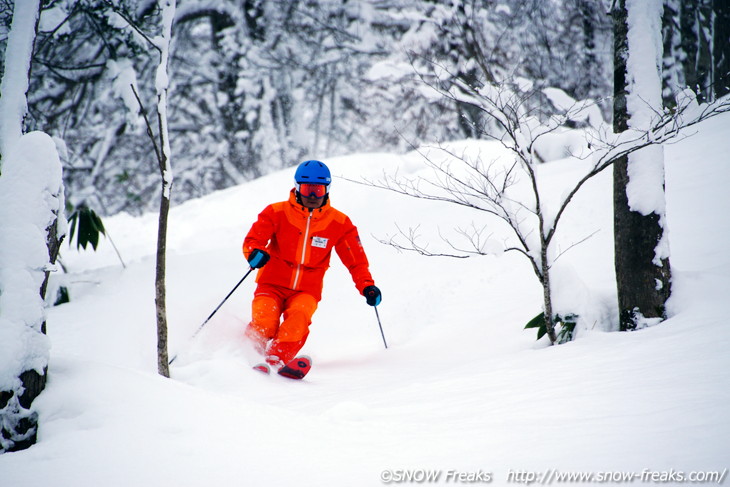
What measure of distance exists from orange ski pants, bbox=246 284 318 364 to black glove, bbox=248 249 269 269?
421mm

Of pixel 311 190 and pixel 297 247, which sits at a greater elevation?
pixel 311 190

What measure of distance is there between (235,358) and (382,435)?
2146 mm

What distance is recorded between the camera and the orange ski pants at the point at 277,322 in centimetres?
371

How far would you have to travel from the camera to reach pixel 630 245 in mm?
3354

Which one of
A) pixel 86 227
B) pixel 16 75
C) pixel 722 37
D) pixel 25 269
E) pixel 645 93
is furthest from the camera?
pixel 722 37

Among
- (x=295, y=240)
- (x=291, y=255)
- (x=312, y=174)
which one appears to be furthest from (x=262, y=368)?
(x=312, y=174)

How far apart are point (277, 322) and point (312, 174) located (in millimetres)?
1308

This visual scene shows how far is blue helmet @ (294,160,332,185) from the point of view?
403cm

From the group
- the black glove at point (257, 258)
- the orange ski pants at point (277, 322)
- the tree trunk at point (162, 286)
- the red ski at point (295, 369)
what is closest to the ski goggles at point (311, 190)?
the black glove at point (257, 258)

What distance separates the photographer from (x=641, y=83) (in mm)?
3268

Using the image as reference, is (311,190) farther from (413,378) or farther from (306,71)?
(306,71)

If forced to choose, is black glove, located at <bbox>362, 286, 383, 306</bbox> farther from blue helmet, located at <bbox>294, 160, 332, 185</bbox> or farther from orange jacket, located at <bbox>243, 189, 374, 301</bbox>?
blue helmet, located at <bbox>294, 160, 332, 185</bbox>

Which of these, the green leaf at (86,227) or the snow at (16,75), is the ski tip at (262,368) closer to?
the snow at (16,75)

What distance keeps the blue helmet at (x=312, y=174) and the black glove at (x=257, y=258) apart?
0.73 m
